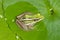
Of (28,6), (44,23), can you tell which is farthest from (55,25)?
(28,6)

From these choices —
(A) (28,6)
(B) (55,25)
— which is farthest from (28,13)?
(B) (55,25)

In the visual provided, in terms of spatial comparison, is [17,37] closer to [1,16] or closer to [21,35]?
[21,35]

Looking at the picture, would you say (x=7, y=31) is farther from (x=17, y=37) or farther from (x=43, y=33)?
(x=43, y=33)

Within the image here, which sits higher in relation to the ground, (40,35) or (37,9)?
(37,9)

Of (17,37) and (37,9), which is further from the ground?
(37,9)

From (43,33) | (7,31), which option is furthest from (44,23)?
(7,31)
